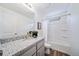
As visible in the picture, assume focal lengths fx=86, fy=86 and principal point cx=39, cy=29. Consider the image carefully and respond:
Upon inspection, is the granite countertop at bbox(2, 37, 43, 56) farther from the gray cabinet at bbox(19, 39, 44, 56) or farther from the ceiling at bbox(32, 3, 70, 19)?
the ceiling at bbox(32, 3, 70, 19)

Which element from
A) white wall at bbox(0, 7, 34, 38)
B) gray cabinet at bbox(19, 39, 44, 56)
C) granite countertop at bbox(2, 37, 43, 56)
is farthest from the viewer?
white wall at bbox(0, 7, 34, 38)

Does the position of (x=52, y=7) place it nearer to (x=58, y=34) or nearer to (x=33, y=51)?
(x=58, y=34)

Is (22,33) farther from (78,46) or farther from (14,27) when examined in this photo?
(78,46)

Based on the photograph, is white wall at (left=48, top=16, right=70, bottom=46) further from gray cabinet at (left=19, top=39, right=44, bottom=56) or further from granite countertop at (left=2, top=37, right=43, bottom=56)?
granite countertop at (left=2, top=37, right=43, bottom=56)

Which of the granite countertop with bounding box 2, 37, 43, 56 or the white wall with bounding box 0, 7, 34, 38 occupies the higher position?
the white wall with bounding box 0, 7, 34, 38

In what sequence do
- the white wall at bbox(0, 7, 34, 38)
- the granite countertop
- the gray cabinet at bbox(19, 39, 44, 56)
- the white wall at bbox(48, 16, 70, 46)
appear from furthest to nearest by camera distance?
the white wall at bbox(48, 16, 70, 46), the white wall at bbox(0, 7, 34, 38), the gray cabinet at bbox(19, 39, 44, 56), the granite countertop

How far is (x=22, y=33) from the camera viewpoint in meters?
1.85

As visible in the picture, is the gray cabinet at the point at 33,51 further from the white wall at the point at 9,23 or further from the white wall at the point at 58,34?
the white wall at the point at 9,23

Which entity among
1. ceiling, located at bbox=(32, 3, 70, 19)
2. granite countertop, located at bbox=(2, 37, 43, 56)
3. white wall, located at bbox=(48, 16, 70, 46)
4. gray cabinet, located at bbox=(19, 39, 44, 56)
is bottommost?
gray cabinet, located at bbox=(19, 39, 44, 56)

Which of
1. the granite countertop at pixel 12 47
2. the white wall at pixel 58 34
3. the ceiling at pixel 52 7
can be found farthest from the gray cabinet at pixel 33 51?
the ceiling at pixel 52 7

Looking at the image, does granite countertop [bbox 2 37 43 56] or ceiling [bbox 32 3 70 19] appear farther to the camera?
ceiling [bbox 32 3 70 19]

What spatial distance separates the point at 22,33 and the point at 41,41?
1.49 feet

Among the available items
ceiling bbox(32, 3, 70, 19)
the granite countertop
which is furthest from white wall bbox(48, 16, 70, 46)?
the granite countertop

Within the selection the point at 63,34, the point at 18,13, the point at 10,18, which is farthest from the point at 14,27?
the point at 63,34
